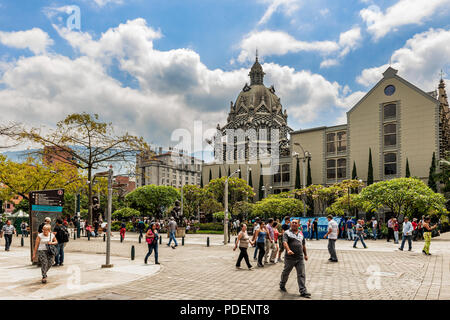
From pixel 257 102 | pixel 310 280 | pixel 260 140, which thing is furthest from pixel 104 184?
pixel 257 102

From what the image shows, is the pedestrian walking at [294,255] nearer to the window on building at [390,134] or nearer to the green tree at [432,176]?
the green tree at [432,176]

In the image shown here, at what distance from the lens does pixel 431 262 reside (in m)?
15.1

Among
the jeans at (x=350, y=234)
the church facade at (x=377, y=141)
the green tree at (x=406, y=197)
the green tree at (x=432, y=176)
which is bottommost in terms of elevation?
the jeans at (x=350, y=234)

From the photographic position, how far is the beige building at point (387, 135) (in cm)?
4603

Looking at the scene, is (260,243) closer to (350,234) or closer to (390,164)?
(350,234)

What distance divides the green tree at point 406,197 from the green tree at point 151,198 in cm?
4283

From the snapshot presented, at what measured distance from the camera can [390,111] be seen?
4919cm

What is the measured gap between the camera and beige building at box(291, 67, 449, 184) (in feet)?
151

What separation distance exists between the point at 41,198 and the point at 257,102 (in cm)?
10114

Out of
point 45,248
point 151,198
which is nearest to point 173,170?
point 151,198

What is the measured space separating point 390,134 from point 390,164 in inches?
159

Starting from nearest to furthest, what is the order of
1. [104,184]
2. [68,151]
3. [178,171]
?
[68,151], [104,184], [178,171]

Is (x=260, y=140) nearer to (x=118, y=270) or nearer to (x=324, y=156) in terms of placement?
(x=324, y=156)

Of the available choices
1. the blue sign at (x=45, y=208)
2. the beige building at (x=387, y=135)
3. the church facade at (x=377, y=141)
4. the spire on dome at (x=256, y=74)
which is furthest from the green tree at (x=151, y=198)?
the spire on dome at (x=256, y=74)
